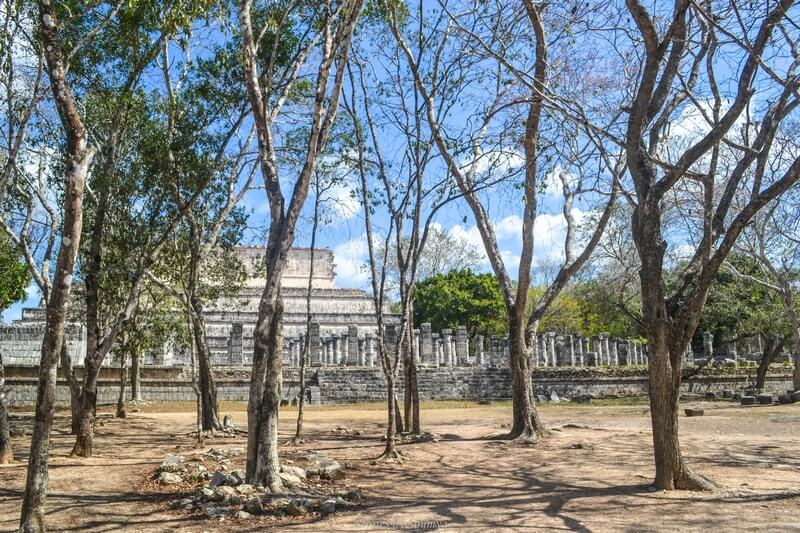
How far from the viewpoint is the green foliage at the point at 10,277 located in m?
13.5

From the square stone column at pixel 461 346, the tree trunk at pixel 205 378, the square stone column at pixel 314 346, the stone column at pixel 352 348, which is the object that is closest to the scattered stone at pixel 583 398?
the square stone column at pixel 461 346

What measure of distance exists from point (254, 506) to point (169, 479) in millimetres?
2116

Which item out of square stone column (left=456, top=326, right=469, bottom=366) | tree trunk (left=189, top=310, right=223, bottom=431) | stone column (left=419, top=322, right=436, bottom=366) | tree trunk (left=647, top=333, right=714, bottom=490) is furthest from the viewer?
square stone column (left=456, top=326, right=469, bottom=366)

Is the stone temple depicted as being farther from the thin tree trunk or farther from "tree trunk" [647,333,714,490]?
"tree trunk" [647,333,714,490]

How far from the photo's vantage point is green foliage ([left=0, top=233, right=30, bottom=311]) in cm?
1348

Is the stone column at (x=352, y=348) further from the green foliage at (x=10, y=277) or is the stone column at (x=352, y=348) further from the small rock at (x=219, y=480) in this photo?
the small rock at (x=219, y=480)

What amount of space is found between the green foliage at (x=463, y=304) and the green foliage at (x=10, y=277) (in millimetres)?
26898

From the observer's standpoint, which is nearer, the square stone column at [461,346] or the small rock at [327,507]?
the small rock at [327,507]

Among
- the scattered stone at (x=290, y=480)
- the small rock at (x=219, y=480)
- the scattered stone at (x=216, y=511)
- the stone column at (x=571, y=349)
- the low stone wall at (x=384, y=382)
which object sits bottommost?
the scattered stone at (x=216, y=511)

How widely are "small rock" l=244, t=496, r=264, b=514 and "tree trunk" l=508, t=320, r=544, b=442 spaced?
6373 millimetres

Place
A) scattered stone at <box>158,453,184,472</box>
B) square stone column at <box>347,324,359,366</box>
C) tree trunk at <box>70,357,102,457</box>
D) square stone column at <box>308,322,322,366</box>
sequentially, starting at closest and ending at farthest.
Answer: scattered stone at <box>158,453,184,472</box>, tree trunk at <box>70,357,102,457</box>, square stone column at <box>308,322,322,366</box>, square stone column at <box>347,324,359,366</box>

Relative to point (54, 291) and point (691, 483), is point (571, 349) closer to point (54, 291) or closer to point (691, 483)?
point (691, 483)

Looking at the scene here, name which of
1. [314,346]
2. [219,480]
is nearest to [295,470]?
[219,480]

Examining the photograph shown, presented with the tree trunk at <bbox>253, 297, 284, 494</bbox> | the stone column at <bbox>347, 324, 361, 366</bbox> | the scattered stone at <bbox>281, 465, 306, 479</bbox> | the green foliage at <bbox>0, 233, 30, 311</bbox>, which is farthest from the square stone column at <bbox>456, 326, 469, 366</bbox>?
the tree trunk at <bbox>253, 297, 284, 494</bbox>
